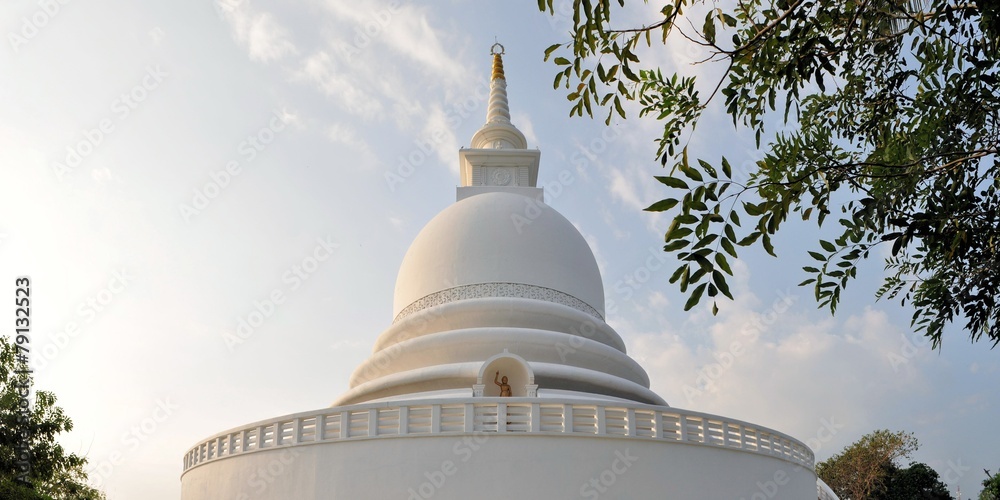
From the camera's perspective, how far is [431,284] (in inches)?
719

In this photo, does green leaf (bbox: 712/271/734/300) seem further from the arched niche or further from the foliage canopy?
the foliage canopy

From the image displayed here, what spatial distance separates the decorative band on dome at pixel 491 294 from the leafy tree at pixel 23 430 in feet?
23.9

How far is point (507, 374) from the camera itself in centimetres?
1477

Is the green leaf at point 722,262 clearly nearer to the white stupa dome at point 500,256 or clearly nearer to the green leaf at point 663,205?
the green leaf at point 663,205

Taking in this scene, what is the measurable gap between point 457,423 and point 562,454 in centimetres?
160

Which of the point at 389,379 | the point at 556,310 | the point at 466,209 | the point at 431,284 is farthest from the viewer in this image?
the point at 466,209

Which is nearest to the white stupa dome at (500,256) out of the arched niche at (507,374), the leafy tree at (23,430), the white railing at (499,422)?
the arched niche at (507,374)

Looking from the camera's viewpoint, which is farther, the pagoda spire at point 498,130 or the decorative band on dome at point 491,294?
the pagoda spire at point 498,130

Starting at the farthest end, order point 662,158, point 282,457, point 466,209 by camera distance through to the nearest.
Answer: point 466,209 < point 282,457 < point 662,158

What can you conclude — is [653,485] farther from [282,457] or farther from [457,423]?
[282,457]

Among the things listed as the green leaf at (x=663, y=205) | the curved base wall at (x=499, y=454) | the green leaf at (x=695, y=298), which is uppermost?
the curved base wall at (x=499, y=454)

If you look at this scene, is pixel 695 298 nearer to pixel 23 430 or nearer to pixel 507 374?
pixel 507 374

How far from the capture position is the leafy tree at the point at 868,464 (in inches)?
1302

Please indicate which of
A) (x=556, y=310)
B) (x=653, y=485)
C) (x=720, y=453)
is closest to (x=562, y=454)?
(x=653, y=485)
